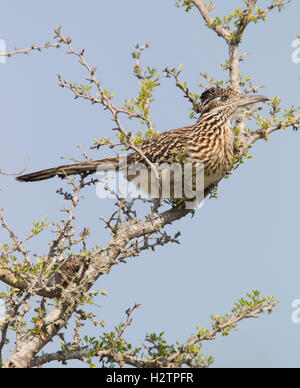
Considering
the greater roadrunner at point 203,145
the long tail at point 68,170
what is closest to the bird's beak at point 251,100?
the greater roadrunner at point 203,145

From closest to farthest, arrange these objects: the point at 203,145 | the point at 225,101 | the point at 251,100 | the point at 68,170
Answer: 1. the point at 68,170
2. the point at 203,145
3. the point at 251,100
4. the point at 225,101

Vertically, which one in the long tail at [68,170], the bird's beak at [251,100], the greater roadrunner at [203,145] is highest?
the bird's beak at [251,100]

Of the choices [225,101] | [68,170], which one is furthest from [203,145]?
[68,170]

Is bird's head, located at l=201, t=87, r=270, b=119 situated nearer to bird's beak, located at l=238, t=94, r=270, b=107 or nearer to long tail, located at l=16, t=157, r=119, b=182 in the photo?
bird's beak, located at l=238, t=94, r=270, b=107

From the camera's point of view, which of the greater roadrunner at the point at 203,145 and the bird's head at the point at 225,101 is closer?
the greater roadrunner at the point at 203,145

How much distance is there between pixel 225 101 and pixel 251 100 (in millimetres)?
329

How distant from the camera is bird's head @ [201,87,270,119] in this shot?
733cm

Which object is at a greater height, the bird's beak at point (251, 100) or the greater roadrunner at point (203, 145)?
the bird's beak at point (251, 100)

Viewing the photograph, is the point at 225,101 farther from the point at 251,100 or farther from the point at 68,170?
the point at 68,170

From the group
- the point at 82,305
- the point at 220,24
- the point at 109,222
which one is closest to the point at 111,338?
the point at 82,305

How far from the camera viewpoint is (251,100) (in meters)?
7.26

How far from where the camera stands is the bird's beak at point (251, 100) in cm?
719

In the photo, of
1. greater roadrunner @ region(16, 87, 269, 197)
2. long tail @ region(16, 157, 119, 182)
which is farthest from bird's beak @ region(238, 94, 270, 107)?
long tail @ region(16, 157, 119, 182)

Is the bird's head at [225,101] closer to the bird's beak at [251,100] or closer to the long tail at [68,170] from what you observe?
the bird's beak at [251,100]
